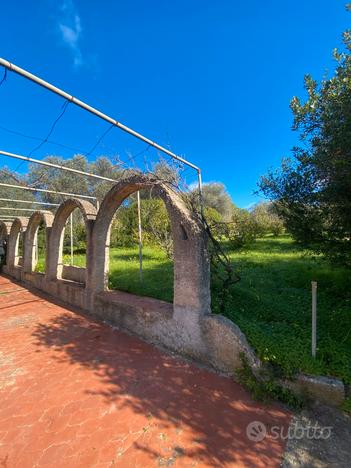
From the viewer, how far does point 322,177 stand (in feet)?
16.8

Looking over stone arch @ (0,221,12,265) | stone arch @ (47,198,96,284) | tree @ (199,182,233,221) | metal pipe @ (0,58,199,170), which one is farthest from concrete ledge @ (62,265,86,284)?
tree @ (199,182,233,221)

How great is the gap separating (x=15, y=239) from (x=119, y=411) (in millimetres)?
12217

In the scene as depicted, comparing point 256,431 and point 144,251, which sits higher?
point 144,251

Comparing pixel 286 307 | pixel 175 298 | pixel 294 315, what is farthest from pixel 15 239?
pixel 294 315

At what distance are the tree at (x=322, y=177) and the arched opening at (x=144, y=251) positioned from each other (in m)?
3.39

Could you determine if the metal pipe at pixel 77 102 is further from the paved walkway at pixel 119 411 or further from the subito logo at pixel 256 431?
the subito logo at pixel 256 431

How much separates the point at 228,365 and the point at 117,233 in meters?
15.5

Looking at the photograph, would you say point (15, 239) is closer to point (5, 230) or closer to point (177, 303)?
point (5, 230)

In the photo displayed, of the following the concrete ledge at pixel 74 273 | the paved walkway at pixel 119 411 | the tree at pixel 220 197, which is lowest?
the paved walkway at pixel 119 411

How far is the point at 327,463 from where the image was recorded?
258 centimetres

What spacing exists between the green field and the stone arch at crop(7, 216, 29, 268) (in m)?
5.54

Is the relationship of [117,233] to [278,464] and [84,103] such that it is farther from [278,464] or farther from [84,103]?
[278,464]

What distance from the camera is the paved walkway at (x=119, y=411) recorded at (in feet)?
8.61

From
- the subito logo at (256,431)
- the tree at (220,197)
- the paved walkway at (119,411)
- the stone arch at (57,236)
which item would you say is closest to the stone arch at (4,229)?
the stone arch at (57,236)
